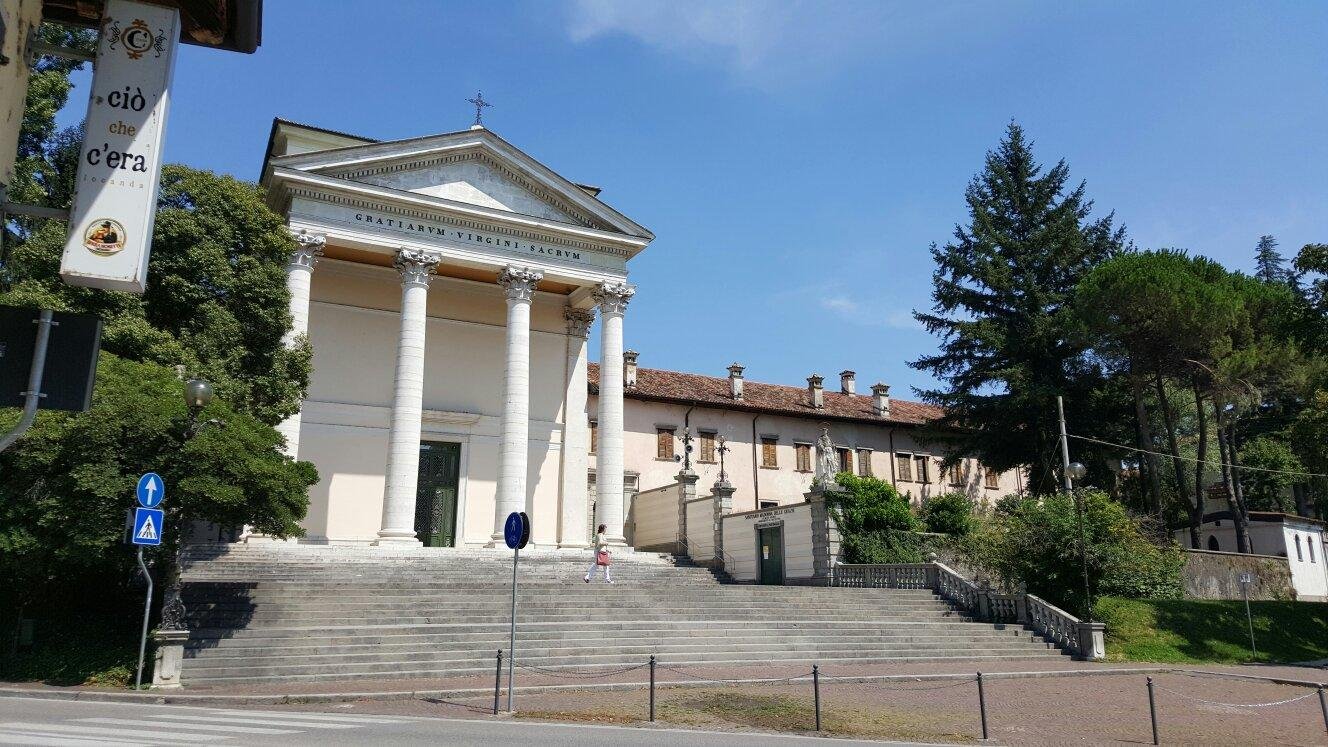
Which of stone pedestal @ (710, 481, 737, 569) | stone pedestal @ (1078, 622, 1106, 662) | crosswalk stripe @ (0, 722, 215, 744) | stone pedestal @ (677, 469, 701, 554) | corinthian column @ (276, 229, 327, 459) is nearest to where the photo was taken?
crosswalk stripe @ (0, 722, 215, 744)

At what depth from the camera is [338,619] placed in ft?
55.1

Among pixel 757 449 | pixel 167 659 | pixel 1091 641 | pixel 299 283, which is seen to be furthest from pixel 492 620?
pixel 757 449

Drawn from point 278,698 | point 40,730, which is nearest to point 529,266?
point 278,698

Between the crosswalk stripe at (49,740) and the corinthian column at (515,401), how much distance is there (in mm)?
17210

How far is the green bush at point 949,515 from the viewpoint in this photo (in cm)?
3484

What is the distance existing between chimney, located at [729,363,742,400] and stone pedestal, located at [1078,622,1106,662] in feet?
77.2

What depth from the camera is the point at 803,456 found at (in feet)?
142

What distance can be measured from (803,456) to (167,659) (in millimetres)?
33053

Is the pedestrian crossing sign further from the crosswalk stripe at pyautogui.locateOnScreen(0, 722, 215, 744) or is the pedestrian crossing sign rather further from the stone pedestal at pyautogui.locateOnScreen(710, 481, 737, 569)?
the stone pedestal at pyautogui.locateOnScreen(710, 481, 737, 569)

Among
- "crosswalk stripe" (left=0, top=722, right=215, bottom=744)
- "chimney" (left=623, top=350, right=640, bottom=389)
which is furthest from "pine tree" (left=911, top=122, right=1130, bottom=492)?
"crosswalk stripe" (left=0, top=722, right=215, bottom=744)

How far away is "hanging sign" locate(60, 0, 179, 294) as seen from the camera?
3795 millimetres

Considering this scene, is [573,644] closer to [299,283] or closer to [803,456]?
[299,283]

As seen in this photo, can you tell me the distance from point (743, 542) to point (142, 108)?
2567 centimetres

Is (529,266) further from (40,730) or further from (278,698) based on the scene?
(40,730)
